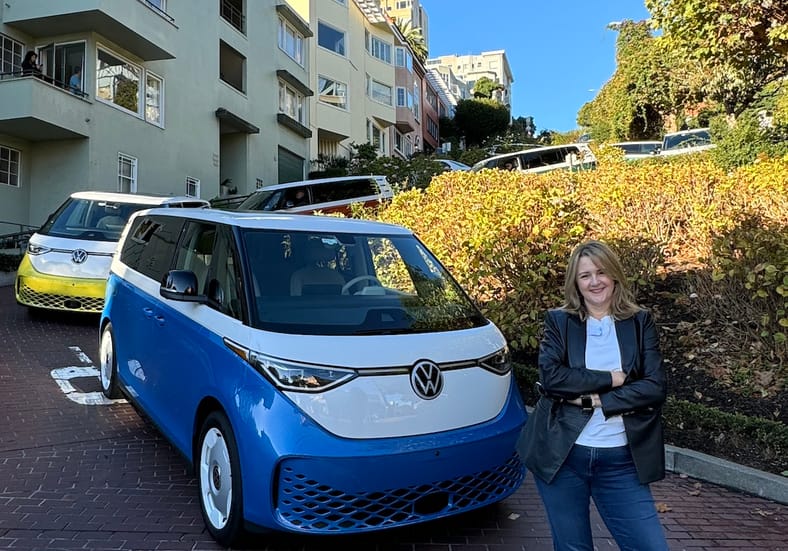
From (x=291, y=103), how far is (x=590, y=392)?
90.5 ft

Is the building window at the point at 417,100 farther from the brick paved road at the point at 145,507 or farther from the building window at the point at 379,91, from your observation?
the brick paved road at the point at 145,507

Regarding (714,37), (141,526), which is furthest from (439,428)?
(714,37)

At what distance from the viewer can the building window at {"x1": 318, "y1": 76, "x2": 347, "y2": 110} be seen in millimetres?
31125

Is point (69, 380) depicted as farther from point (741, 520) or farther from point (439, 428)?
point (741, 520)

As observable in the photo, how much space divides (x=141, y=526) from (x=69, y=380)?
361 centimetres

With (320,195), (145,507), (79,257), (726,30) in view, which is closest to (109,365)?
(145,507)

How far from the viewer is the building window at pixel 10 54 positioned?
16.1 m

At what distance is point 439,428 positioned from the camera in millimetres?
3160

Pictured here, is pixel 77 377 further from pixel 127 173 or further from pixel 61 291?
pixel 127 173

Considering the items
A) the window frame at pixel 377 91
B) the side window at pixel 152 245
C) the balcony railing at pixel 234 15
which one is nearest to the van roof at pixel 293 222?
the side window at pixel 152 245

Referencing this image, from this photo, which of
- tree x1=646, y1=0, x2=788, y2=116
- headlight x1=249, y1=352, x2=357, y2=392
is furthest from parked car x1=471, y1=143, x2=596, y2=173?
headlight x1=249, y1=352, x2=357, y2=392

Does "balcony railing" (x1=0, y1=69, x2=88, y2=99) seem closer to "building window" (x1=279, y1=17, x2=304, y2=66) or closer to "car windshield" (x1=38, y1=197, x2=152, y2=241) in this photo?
"car windshield" (x1=38, y1=197, x2=152, y2=241)

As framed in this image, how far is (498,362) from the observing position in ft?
11.9

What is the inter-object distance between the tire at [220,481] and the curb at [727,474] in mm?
3259
